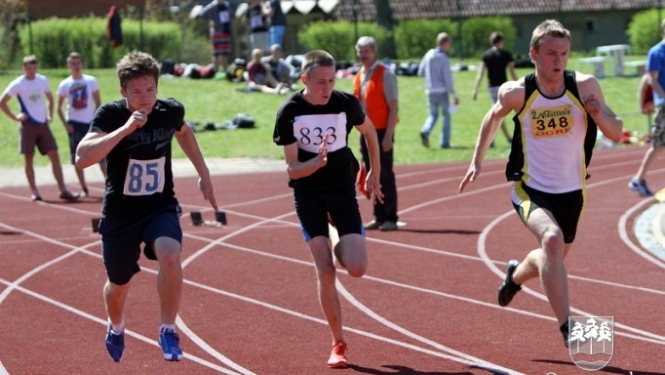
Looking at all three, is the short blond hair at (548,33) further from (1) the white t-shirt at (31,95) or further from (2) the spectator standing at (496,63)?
(2) the spectator standing at (496,63)

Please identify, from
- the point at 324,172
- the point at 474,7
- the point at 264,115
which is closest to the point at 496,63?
the point at 264,115

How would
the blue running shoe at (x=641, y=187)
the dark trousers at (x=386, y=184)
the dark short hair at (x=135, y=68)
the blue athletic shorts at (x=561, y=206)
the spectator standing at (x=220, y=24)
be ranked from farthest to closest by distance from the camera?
the spectator standing at (x=220, y=24), the blue running shoe at (x=641, y=187), the dark trousers at (x=386, y=184), the blue athletic shorts at (x=561, y=206), the dark short hair at (x=135, y=68)

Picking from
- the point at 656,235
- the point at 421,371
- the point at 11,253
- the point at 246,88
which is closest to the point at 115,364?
the point at 421,371

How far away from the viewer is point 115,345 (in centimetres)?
753

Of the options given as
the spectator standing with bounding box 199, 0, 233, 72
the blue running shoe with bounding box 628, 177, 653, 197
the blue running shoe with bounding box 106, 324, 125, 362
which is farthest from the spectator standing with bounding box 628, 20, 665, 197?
the spectator standing with bounding box 199, 0, 233, 72

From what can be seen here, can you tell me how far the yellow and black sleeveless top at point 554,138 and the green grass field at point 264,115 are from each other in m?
13.9

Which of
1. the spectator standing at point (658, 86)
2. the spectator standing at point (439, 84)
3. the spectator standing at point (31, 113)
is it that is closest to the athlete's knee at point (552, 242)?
the spectator standing at point (658, 86)

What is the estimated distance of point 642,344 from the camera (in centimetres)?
790

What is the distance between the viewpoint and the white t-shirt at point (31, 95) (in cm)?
1753

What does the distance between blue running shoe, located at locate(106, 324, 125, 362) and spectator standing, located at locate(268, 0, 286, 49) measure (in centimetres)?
2639

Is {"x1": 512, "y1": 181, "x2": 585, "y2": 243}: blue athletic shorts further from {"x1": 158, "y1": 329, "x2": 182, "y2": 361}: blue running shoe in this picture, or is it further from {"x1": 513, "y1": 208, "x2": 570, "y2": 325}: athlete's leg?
{"x1": 158, "y1": 329, "x2": 182, "y2": 361}: blue running shoe

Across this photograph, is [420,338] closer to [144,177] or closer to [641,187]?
[144,177]

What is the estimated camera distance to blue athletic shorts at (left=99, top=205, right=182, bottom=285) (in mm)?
7273

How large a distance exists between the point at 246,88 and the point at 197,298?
20868mm
